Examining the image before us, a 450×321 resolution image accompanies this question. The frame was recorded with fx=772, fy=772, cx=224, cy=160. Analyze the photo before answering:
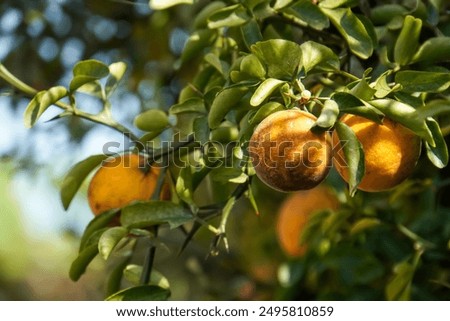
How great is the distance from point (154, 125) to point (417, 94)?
0.38m

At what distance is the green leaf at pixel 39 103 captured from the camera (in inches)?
41.3

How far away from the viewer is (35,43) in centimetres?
198

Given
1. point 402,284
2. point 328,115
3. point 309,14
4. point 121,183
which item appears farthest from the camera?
point 402,284

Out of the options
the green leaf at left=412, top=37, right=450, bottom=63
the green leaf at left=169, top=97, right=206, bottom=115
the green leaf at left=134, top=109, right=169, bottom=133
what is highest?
the green leaf at left=412, top=37, right=450, bottom=63

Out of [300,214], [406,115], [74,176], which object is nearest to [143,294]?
[74,176]

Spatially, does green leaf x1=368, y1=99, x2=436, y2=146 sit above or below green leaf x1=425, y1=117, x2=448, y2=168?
above

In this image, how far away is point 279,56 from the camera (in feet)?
3.00

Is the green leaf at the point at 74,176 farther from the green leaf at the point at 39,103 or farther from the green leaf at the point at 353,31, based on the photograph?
the green leaf at the point at 353,31

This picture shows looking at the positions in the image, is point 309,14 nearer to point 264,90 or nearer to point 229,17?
point 229,17

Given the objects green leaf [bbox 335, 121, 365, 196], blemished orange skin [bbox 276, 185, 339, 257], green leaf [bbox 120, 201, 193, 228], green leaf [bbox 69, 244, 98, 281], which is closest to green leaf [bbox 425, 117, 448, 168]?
green leaf [bbox 335, 121, 365, 196]

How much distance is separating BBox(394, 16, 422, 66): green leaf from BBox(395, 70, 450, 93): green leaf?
0.07 metres

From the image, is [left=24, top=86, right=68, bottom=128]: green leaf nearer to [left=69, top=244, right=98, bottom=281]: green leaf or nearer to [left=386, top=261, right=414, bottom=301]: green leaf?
[left=69, top=244, right=98, bottom=281]: green leaf

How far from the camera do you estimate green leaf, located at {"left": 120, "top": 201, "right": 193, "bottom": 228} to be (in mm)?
1074

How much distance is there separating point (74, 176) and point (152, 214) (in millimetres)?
176
